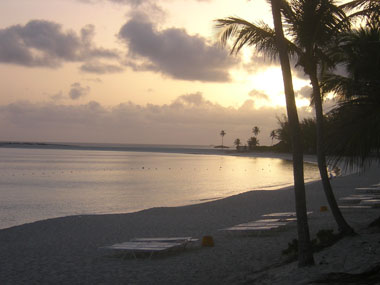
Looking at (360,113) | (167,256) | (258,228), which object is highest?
(360,113)

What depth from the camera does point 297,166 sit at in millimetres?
7984

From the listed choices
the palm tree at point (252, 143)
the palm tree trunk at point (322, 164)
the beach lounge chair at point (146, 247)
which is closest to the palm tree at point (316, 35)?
the palm tree trunk at point (322, 164)

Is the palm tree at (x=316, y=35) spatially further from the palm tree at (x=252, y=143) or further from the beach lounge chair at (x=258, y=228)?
the palm tree at (x=252, y=143)

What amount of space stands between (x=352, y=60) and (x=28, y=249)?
9.14 meters

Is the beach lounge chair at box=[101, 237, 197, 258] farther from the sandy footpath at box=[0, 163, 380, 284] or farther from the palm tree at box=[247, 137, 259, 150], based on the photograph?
the palm tree at box=[247, 137, 259, 150]

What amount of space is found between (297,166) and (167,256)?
441 centimetres

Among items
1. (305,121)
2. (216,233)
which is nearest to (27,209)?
(216,233)

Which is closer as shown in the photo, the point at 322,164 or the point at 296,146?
the point at 296,146

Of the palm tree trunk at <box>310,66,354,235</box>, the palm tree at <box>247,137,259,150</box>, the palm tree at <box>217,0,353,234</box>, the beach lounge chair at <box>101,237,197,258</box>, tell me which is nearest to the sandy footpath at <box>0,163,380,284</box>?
the beach lounge chair at <box>101,237,197,258</box>

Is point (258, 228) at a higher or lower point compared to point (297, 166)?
lower

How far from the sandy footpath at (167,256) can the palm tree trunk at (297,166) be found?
0.98ft

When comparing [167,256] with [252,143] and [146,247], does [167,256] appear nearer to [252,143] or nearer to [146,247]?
[146,247]

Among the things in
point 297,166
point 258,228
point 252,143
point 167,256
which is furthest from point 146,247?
point 252,143

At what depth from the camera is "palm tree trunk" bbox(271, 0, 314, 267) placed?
8000 millimetres
